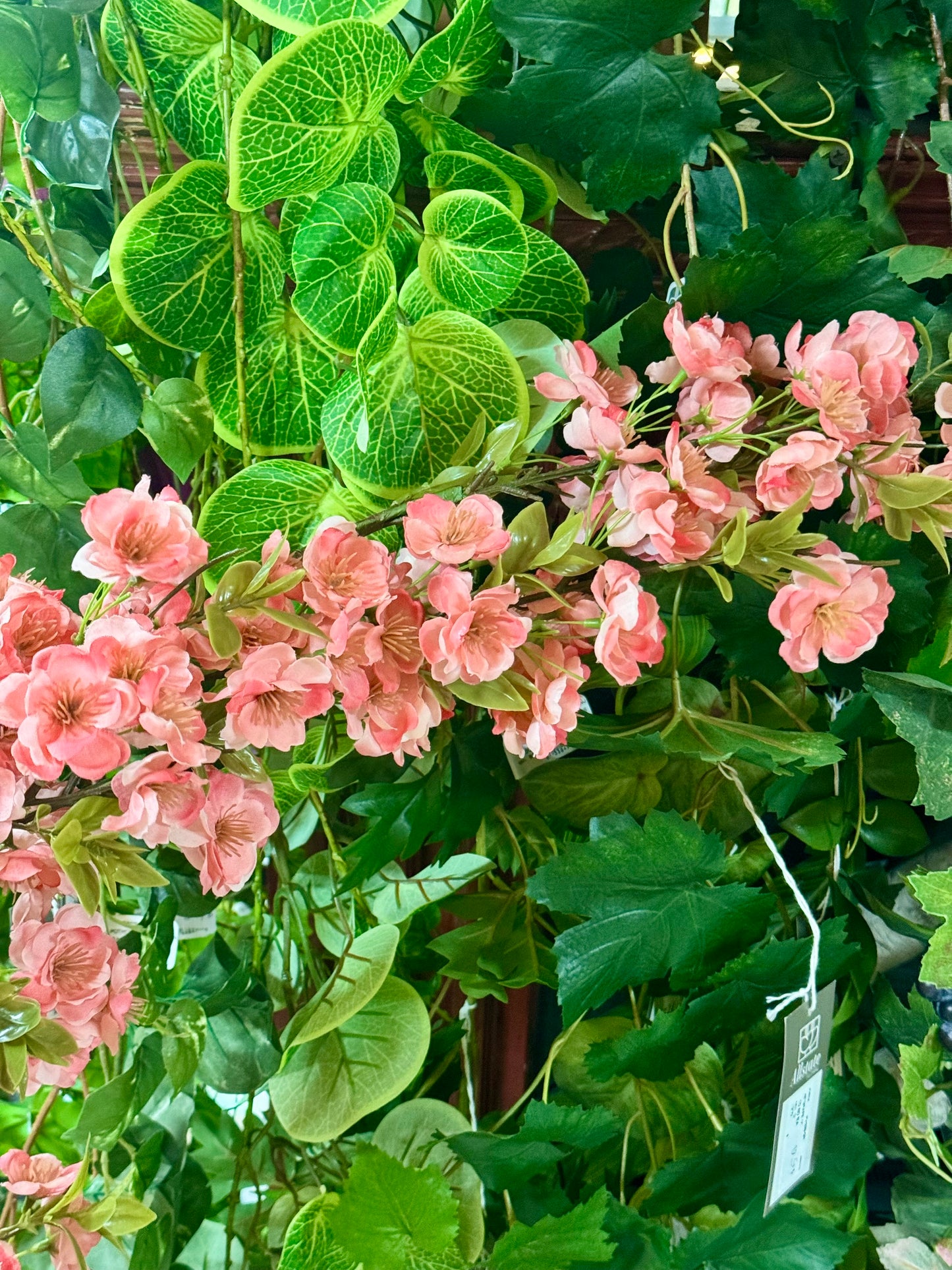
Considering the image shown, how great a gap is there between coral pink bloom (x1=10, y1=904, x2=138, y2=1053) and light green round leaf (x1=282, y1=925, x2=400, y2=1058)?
16 cm

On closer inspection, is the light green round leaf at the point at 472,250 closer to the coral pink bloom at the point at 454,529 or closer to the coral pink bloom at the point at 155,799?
the coral pink bloom at the point at 454,529

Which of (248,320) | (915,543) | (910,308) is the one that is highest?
(248,320)

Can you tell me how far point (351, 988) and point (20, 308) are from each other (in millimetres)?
511

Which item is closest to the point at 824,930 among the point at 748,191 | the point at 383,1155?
the point at 383,1155

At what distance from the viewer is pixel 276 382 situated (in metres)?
0.66

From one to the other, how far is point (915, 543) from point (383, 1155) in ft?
1.89

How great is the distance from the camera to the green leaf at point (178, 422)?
653 mm

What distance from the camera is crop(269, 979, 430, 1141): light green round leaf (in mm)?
707

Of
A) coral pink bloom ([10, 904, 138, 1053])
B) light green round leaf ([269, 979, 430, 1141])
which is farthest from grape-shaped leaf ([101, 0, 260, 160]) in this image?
light green round leaf ([269, 979, 430, 1141])

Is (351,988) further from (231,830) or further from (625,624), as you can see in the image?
(625,624)

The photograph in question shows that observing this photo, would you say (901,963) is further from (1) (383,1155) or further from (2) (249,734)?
(2) (249,734)

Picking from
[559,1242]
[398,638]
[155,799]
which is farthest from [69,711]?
[559,1242]

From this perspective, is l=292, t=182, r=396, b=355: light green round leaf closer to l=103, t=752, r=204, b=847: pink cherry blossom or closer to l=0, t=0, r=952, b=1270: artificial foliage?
l=0, t=0, r=952, b=1270: artificial foliage

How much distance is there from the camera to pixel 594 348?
68 cm
